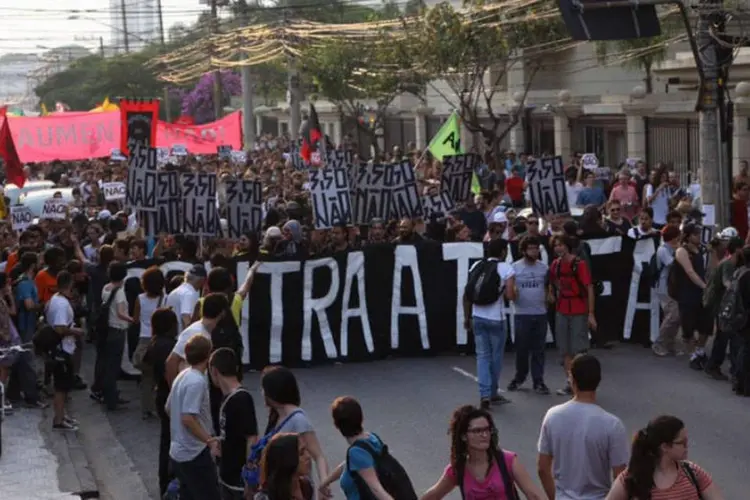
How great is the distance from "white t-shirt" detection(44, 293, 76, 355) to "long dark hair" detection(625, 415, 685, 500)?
818 cm

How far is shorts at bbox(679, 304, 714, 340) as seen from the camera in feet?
48.4

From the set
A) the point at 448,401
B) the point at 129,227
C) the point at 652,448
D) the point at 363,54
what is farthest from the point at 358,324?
the point at 363,54

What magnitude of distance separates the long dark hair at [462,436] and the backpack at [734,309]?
259 inches

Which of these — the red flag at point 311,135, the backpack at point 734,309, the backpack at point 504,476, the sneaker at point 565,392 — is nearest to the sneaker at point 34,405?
the sneaker at point 565,392

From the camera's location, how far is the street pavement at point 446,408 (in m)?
11.5

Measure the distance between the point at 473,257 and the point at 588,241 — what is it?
129 centimetres

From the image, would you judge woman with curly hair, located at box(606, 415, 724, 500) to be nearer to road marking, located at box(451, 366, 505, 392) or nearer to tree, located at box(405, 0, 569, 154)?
road marking, located at box(451, 366, 505, 392)

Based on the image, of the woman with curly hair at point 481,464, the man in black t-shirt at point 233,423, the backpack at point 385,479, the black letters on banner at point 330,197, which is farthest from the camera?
the black letters on banner at point 330,197

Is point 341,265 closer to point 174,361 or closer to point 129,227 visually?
point 174,361

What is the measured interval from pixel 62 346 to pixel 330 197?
612cm

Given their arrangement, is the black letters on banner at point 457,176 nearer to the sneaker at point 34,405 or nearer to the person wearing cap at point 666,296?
the person wearing cap at point 666,296

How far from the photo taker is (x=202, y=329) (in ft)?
33.6

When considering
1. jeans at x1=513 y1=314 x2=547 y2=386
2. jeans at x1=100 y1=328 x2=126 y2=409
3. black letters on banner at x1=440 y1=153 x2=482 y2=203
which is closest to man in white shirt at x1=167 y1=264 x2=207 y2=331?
jeans at x1=100 y1=328 x2=126 y2=409

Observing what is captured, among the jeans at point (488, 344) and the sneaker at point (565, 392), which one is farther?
the sneaker at point (565, 392)
